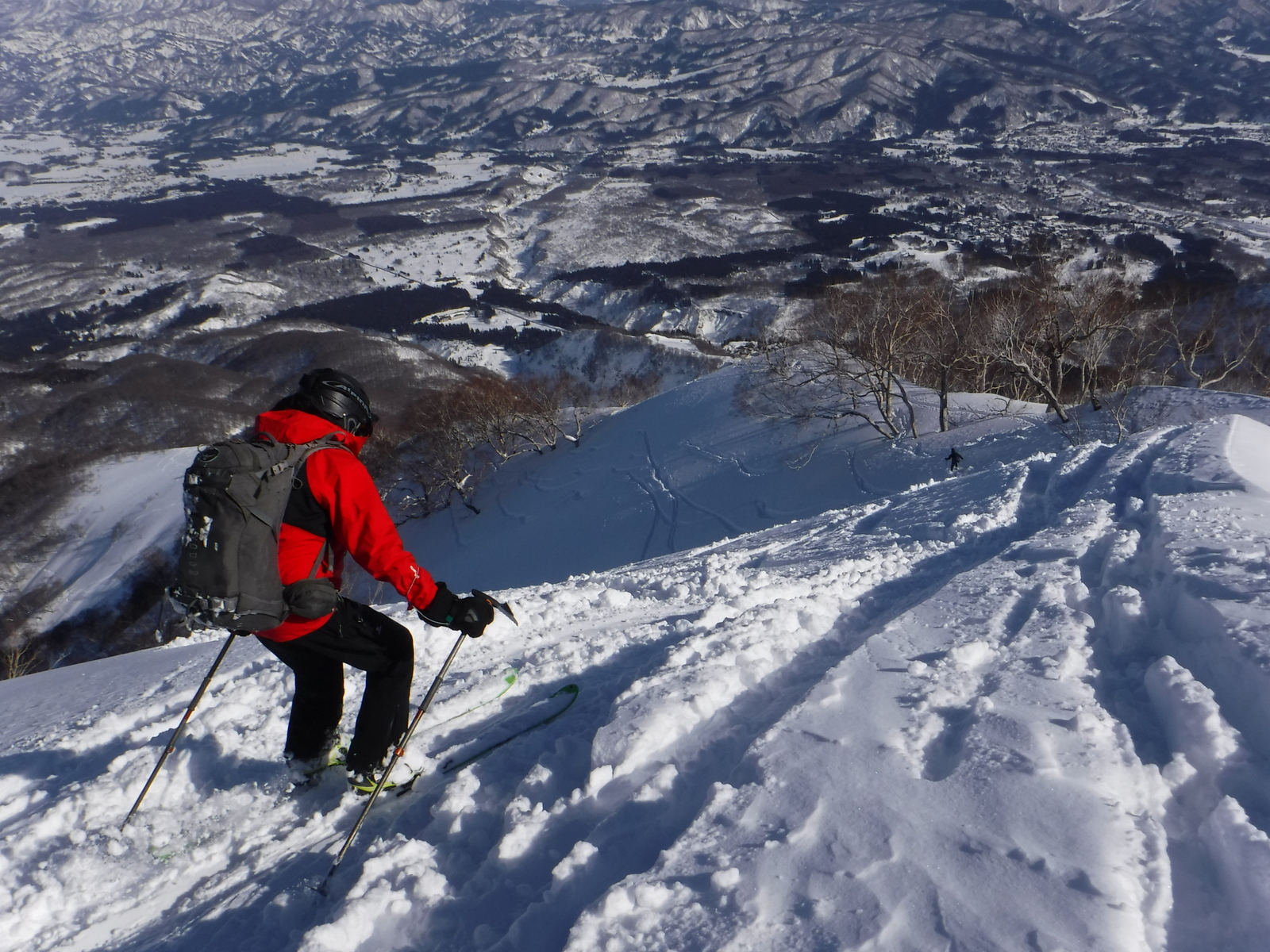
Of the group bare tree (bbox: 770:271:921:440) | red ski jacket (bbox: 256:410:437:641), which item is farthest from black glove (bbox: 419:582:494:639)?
bare tree (bbox: 770:271:921:440)

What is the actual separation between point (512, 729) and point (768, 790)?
1.94m

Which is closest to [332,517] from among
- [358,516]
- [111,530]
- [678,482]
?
[358,516]

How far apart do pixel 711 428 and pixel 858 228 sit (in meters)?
108

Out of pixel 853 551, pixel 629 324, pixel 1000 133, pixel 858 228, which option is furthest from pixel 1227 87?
pixel 853 551

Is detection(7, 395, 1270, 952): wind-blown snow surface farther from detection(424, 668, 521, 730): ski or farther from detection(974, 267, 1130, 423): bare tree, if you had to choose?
detection(974, 267, 1130, 423): bare tree

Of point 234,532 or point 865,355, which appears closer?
point 234,532

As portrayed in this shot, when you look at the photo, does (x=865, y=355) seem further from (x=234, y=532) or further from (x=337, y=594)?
(x=234, y=532)

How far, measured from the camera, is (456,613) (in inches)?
153

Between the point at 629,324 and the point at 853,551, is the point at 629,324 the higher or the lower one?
the lower one

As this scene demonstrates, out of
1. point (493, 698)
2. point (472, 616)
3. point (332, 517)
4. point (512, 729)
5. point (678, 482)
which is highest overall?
point (332, 517)

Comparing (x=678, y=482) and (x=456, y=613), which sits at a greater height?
(x=456, y=613)

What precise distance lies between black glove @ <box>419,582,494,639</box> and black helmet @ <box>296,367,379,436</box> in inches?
41.5

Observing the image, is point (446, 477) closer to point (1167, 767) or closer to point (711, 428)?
point (711, 428)

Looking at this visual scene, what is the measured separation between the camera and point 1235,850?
108 inches
